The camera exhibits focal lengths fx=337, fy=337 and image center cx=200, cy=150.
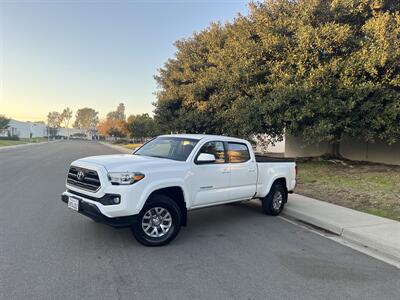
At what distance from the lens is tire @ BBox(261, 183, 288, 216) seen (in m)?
7.72

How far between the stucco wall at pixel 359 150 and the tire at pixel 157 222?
12985 millimetres

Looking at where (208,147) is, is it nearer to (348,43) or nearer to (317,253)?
(317,253)

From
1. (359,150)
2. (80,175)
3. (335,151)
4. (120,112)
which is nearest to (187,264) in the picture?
(80,175)

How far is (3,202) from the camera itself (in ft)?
27.6

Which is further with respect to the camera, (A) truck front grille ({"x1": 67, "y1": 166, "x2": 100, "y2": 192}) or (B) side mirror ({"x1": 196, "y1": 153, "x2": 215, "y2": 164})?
(B) side mirror ({"x1": 196, "y1": 153, "x2": 215, "y2": 164})

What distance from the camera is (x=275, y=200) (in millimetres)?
7887

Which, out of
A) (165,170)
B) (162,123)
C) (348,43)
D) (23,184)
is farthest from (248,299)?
(162,123)

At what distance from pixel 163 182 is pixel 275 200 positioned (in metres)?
3.47

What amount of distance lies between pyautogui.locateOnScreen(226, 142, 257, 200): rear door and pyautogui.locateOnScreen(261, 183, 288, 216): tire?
0.64 m

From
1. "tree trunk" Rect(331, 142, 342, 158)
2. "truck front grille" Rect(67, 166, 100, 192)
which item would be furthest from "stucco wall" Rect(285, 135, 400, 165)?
"truck front grille" Rect(67, 166, 100, 192)

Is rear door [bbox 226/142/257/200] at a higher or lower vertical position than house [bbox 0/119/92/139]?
lower

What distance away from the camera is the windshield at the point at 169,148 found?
6.27 meters

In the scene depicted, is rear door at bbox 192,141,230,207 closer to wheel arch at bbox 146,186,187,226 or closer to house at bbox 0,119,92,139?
wheel arch at bbox 146,186,187,226

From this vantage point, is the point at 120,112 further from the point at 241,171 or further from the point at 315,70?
the point at 241,171
